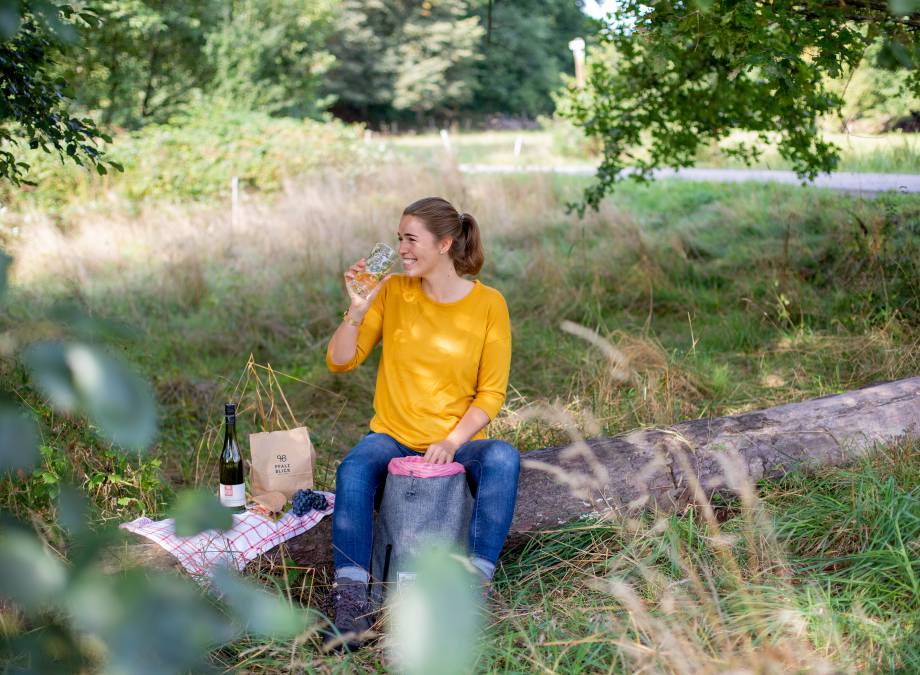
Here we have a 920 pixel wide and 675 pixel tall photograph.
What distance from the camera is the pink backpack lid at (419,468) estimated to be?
3.00 m

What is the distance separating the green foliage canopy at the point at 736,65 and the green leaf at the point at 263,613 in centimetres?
239

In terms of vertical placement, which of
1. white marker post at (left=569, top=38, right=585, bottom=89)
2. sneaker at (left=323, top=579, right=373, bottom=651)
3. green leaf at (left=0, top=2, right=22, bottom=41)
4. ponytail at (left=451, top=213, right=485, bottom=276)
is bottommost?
sneaker at (left=323, top=579, right=373, bottom=651)

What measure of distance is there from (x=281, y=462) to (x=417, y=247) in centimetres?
91

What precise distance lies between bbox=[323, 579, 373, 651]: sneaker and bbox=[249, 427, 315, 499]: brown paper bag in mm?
539

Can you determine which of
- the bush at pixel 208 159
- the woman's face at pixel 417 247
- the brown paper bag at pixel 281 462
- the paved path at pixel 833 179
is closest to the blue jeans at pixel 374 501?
the brown paper bag at pixel 281 462

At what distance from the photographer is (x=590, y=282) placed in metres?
7.38

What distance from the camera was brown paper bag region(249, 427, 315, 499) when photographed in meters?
3.28

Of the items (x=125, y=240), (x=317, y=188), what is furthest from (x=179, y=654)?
(x=317, y=188)

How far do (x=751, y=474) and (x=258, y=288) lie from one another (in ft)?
17.6

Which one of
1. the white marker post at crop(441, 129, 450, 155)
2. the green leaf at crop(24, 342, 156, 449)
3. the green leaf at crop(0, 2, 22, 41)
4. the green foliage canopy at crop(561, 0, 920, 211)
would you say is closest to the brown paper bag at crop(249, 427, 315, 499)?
the green foliage canopy at crop(561, 0, 920, 211)

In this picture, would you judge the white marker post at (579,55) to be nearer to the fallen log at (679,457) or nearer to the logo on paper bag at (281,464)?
the fallen log at (679,457)

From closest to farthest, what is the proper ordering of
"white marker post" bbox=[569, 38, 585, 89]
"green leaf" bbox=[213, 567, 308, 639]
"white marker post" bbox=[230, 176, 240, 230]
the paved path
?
"green leaf" bbox=[213, 567, 308, 639] < the paved path < "white marker post" bbox=[569, 38, 585, 89] < "white marker post" bbox=[230, 176, 240, 230]

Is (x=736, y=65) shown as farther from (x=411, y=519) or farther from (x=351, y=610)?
(x=351, y=610)

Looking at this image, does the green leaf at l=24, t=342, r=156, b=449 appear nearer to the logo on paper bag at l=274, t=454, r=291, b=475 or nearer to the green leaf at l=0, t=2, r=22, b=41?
the green leaf at l=0, t=2, r=22, b=41
